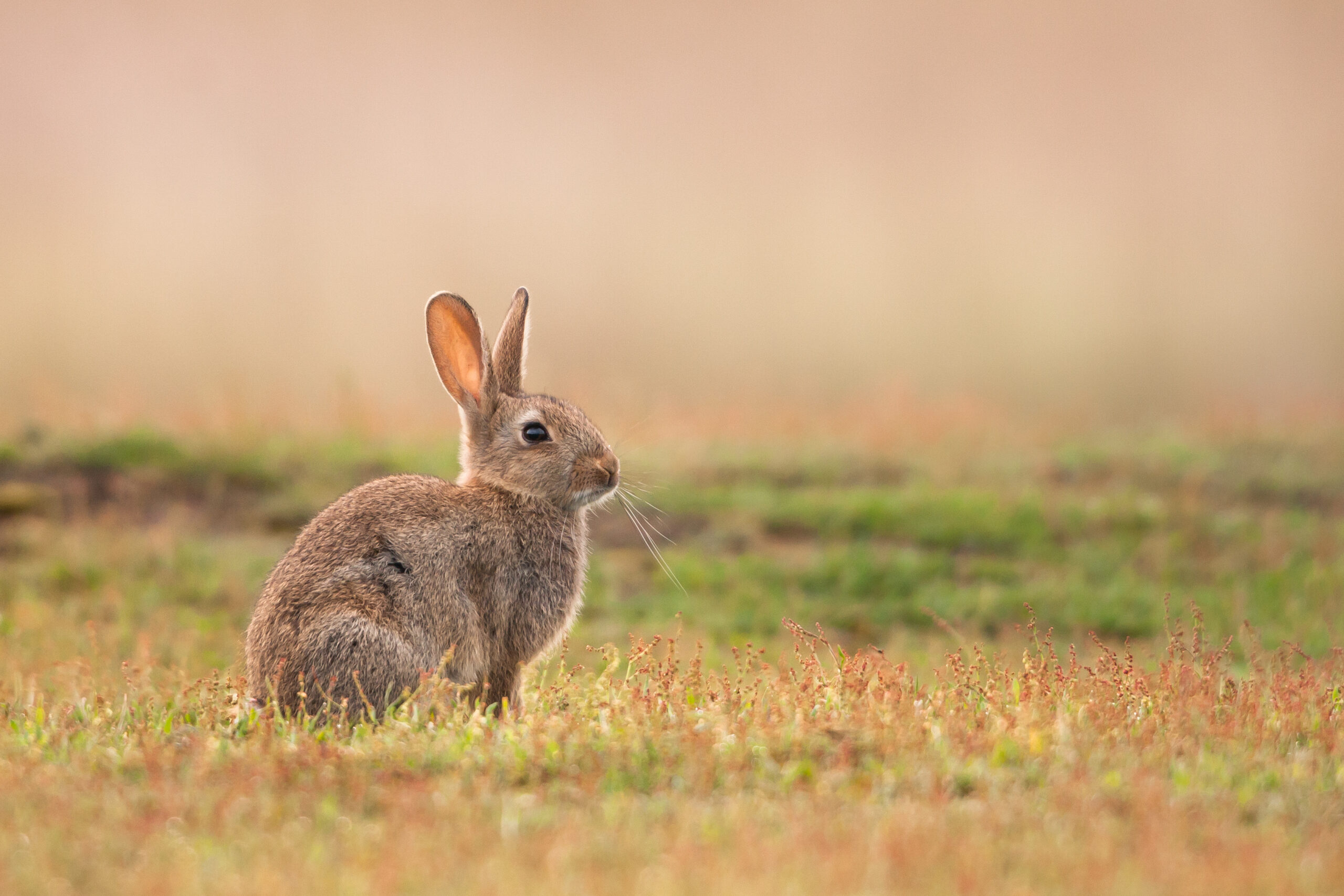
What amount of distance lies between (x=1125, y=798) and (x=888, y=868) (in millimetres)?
1326

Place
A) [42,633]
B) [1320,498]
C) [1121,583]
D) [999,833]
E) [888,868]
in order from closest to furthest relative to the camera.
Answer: [888,868], [999,833], [42,633], [1121,583], [1320,498]

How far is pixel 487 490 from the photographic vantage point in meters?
7.84

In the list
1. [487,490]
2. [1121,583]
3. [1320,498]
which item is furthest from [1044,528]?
[487,490]

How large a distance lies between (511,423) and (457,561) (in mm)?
1087

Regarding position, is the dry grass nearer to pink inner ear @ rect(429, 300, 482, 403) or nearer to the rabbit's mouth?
the rabbit's mouth

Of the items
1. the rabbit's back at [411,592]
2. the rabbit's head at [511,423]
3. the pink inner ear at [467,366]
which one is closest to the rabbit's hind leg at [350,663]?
the rabbit's back at [411,592]

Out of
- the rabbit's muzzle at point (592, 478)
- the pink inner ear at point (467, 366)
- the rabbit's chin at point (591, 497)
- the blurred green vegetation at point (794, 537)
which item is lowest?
the blurred green vegetation at point (794, 537)

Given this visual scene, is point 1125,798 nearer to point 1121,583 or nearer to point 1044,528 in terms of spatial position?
point 1121,583

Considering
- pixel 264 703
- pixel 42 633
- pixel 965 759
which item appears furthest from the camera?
pixel 42 633

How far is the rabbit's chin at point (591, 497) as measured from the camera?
25.5ft

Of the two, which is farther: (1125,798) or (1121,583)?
(1121,583)

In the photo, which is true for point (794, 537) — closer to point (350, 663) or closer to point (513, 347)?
point (513, 347)

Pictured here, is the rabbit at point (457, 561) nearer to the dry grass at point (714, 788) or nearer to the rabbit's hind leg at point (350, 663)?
the rabbit's hind leg at point (350, 663)

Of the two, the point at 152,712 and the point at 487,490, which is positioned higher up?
the point at 487,490
